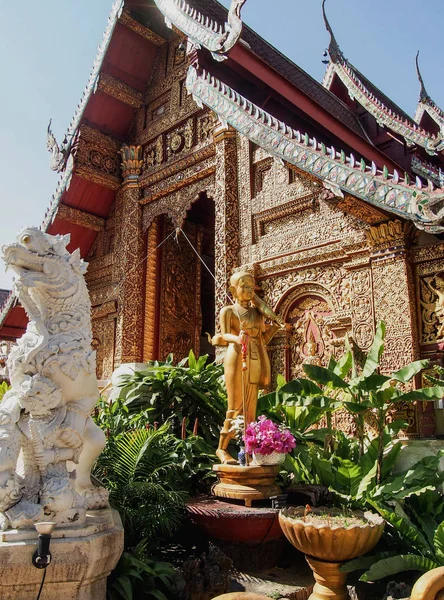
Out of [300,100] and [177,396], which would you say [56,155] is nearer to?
[300,100]

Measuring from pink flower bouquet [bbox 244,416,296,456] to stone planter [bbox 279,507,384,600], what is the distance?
2.18 ft

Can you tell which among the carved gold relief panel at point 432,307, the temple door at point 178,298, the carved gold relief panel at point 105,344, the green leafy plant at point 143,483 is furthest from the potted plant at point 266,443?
the carved gold relief panel at point 105,344

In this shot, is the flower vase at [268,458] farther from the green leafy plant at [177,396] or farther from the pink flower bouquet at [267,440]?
the green leafy plant at [177,396]

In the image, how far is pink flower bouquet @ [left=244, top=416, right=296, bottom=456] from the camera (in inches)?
129

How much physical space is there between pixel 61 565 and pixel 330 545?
1264 millimetres

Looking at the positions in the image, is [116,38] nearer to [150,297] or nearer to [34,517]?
[150,297]

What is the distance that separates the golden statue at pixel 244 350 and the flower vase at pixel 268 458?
14.3 inches

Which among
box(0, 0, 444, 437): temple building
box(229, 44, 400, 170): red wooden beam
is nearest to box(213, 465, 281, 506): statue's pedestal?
box(0, 0, 444, 437): temple building

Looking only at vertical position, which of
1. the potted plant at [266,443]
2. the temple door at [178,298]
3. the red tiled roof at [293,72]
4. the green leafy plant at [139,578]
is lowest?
the green leafy plant at [139,578]

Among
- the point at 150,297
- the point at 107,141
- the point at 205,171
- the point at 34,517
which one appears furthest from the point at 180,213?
the point at 34,517

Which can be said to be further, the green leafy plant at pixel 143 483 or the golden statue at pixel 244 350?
the golden statue at pixel 244 350

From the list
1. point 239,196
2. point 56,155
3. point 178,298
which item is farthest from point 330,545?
point 56,155

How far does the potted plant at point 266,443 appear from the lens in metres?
3.28

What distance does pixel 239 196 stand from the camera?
6.49m
